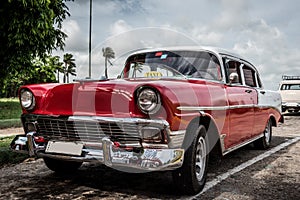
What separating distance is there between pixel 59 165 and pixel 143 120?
6.11 ft

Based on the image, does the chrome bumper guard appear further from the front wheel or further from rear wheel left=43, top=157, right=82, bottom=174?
rear wheel left=43, top=157, right=82, bottom=174

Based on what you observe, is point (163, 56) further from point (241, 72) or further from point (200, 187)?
point (200, 187)

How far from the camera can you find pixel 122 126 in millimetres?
A: 3262

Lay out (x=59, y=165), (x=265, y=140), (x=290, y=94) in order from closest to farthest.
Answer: (x=59, y=165)
(x=265, y=140)
(x=290, y=94)

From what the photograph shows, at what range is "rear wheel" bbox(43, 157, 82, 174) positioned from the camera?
14.6ft

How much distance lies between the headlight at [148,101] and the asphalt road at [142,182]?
978 mm

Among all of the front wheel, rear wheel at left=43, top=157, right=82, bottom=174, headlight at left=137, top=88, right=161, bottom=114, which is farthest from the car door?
rear wheel at left=43, top=157, right=82, bottom=174

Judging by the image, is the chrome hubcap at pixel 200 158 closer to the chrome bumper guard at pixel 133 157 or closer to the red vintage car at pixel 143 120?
the red vintage car at pixel 143 120

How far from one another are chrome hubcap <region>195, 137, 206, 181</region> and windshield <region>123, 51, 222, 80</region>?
41.3 inches

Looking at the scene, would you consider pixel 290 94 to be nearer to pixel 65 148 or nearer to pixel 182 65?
pixel 182 65

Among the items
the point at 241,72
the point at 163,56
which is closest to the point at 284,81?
the point at 241,72

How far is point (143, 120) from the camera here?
317cm

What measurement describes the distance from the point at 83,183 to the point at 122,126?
1.23 m

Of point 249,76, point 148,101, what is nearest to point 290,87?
point 249,76
